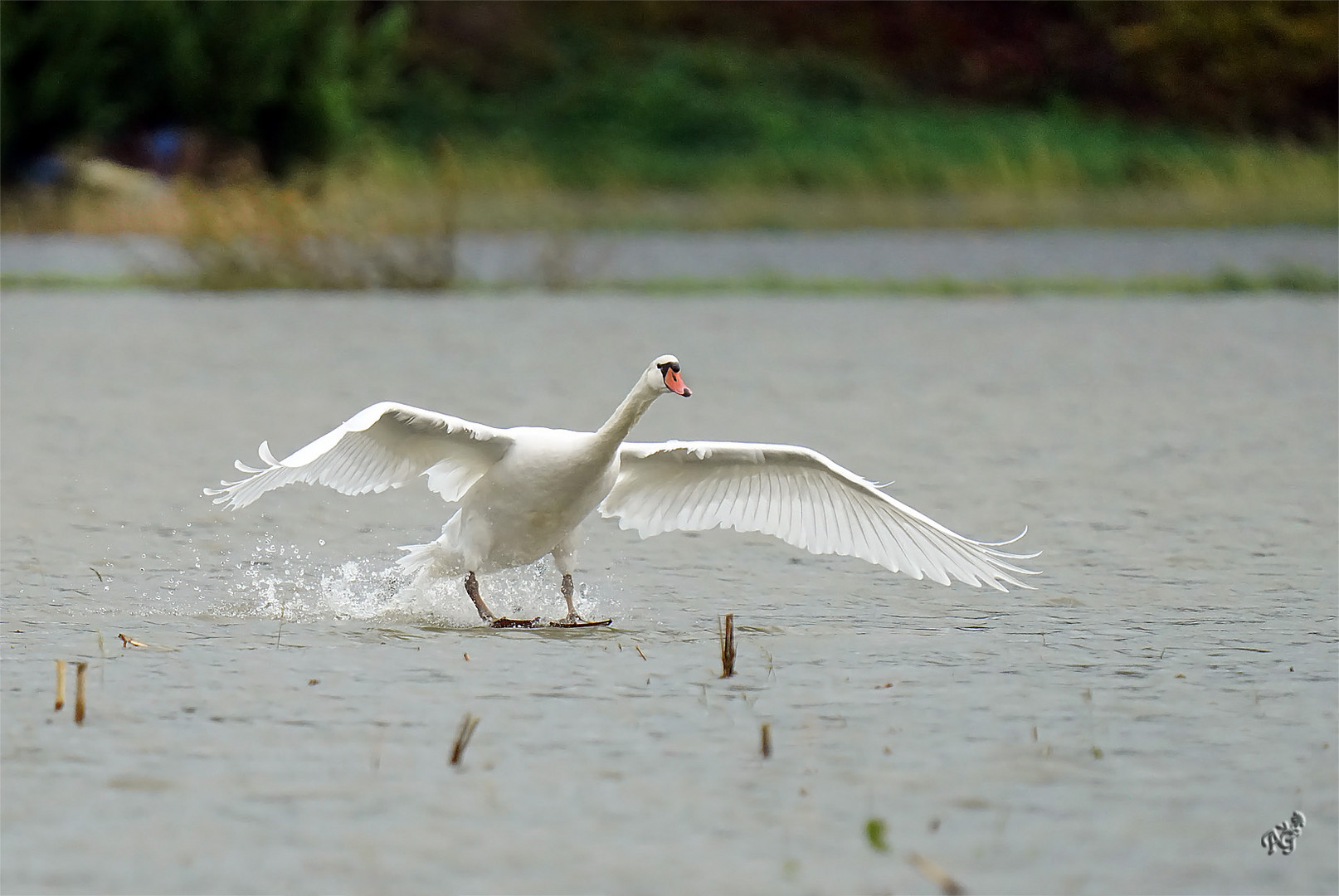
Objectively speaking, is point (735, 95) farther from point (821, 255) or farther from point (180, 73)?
point (821, 255)

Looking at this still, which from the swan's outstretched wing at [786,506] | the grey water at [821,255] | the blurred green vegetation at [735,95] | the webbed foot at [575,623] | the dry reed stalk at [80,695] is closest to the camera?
the dry reed stalk at [80,695]

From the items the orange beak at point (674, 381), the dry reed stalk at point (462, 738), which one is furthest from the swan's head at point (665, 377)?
the dry reed stalk at point (462, 738)

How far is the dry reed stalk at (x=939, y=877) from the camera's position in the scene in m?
5.35

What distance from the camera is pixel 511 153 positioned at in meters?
43.2

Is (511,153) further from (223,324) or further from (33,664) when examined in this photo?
(33,664)

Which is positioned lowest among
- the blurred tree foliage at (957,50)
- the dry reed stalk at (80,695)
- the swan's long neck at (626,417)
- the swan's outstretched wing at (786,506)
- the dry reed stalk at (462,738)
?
the dry reed stalk at (462,738)

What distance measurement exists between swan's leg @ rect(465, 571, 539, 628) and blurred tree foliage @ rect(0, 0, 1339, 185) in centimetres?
2595

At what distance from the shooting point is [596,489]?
8.53 metres

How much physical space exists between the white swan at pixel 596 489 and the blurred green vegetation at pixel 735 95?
14.2 m

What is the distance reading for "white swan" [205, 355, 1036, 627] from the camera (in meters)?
8.41

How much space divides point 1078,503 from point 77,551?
5012mm

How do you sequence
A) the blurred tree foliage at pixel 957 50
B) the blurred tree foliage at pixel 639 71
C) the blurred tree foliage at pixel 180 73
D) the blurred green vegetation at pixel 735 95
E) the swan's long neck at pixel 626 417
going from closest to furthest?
the swan's long neck at pixel 626 417, the blurred green vegetation at pixel 735 95, the blurred tree foliage at pixel 180 73, the blurred tree foliage at pixel 639 71, the blurred tree foliage at pixel 957 50

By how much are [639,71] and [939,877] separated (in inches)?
1795

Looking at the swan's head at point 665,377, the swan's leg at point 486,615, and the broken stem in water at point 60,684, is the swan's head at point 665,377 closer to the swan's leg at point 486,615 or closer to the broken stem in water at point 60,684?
the swan's leg at point 486,615
